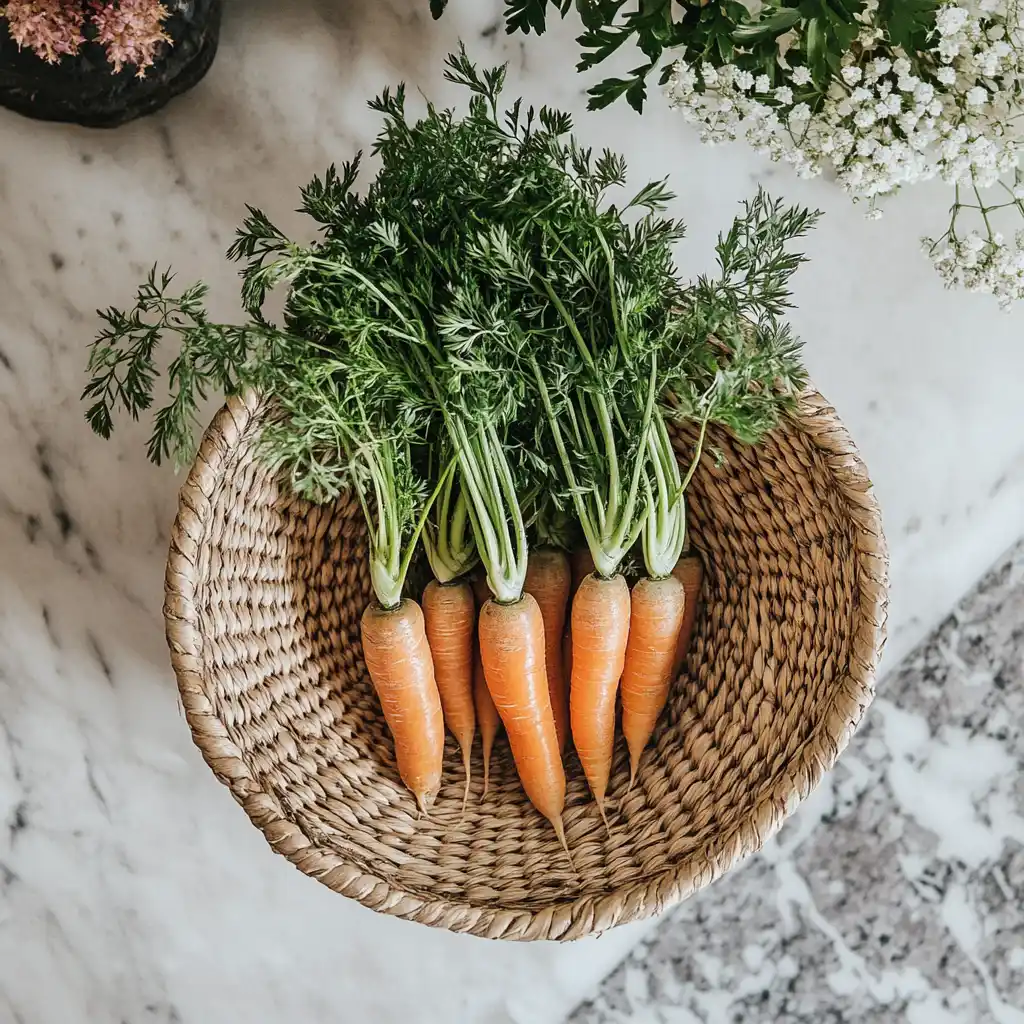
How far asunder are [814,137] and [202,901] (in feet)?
3.81

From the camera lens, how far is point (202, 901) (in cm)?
129

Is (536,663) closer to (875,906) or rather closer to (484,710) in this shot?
(484,710)

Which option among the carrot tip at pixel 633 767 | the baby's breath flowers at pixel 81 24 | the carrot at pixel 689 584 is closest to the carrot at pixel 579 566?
the carrot at pixel 689 584

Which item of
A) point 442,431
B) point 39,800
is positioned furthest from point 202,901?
point 442,431

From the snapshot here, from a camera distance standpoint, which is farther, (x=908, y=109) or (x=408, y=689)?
(x=408, y=689)

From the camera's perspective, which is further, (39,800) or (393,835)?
(39,800)

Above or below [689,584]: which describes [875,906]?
below

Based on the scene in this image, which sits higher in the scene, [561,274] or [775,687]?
[561,274]

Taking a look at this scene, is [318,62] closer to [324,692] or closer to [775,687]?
[324,692]

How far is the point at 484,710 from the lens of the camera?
1254mm

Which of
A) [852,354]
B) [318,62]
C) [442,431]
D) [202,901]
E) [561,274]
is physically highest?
[318,62]

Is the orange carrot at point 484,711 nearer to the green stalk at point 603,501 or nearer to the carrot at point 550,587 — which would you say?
the carrot at point 550,587

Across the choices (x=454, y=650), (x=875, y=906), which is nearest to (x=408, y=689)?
(x=454, y=650)

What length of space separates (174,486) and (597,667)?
58 centimetres
